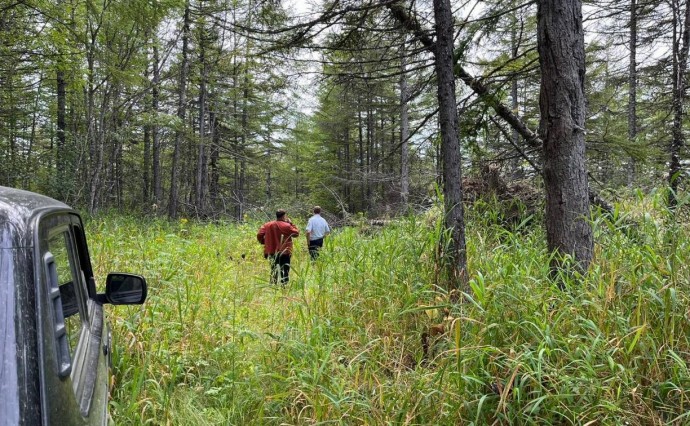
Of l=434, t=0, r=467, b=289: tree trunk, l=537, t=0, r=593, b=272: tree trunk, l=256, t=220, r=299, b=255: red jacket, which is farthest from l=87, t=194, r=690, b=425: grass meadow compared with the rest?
l=256, t=220, r=299, b=255: red jacket

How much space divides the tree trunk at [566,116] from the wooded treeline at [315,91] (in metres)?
0.04

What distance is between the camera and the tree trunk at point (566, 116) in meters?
3.64

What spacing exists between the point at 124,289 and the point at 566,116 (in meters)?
3.89

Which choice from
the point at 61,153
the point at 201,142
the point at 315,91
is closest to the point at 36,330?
the point at 315,91

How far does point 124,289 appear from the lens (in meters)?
2.10

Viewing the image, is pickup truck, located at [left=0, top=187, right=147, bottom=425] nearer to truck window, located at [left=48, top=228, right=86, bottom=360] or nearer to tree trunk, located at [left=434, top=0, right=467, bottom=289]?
truck window, located at [left=48, top=228, right=86, bottom=360]

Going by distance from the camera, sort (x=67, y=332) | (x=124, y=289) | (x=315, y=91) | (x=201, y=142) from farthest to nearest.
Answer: (x=201, y=142)
(x=315, y=91)
(x=124, y=289)
(x=67, y=332)

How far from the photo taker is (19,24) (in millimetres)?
11062

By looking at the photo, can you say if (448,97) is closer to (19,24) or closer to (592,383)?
(592,383)

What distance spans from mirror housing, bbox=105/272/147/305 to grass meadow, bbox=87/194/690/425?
2.59ft

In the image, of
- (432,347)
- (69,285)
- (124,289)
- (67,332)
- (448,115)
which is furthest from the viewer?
(448,115)

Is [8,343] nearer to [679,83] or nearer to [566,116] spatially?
[566,116]

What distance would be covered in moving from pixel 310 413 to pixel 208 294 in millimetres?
2698

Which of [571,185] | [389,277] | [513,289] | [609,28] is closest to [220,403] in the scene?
[389,277]
